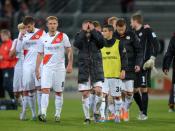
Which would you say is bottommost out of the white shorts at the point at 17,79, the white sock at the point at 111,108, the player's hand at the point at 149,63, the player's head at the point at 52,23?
the white sock at the point at 111,108

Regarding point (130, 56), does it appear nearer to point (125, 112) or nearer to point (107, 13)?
point (125, 112)

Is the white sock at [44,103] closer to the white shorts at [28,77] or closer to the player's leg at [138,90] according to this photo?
the white shorts at [28,77]

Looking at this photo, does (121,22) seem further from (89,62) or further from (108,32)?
(89,62)

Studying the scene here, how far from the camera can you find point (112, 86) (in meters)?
20.2

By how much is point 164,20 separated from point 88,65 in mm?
18504

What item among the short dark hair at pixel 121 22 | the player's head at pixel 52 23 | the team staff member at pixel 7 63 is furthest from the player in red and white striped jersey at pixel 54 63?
the team staff member at pixel 7 63

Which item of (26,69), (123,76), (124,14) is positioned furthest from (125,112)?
(124,14)

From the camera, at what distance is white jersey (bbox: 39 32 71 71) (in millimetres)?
19750

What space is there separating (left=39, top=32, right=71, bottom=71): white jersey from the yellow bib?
45.0 inches

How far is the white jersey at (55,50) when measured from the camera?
19.8 meters

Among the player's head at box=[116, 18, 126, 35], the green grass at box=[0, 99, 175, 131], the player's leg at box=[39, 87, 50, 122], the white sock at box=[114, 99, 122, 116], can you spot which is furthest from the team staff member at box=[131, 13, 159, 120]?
the player's leg at box=[39, 87, 50, 122]

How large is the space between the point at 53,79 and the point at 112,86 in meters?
1.55

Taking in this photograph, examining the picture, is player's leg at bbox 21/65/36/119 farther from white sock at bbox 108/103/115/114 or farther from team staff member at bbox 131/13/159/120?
team staff member at bbox 131/13/159/120

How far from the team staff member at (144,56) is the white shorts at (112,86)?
149 cm
